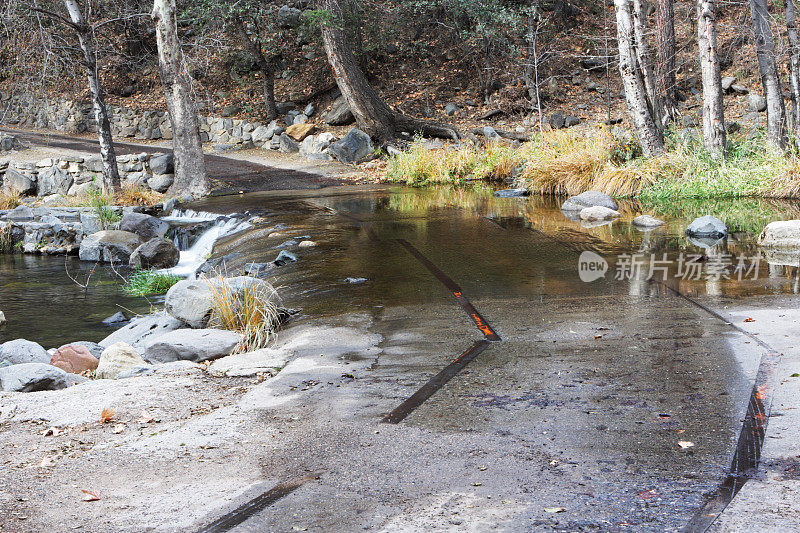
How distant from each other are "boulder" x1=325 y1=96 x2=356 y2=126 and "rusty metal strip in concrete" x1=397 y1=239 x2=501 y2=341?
45.7 ft

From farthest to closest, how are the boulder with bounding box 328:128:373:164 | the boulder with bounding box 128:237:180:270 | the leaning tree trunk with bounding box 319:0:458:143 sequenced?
the leaning tree trunk with bounding box 319:0:458:143
the boulder with bounding box 328:128:373:164
the boulder with bounding box 128:237:180:270

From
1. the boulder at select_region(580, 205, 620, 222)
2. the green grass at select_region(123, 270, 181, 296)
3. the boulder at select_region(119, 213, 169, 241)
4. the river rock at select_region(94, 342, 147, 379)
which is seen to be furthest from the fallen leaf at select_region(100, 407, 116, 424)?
the boulder at select_region(119, 213, 169, 241)

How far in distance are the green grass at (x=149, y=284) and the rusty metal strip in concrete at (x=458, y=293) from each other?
11.2 ft

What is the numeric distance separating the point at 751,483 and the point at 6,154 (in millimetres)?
21903

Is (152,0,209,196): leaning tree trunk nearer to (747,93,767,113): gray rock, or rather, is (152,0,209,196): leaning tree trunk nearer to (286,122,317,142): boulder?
(286,122,317,142): boulder

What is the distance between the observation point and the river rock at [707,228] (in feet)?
32.1

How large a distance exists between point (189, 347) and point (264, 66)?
1919 centimetres

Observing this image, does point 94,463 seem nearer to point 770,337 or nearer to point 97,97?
point 770,337

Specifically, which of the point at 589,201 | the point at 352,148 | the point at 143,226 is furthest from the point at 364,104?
the point at 589,201

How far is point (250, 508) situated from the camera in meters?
3.17

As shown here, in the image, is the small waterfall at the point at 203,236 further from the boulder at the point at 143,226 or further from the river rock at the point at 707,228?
the river rock at the point at 707,228

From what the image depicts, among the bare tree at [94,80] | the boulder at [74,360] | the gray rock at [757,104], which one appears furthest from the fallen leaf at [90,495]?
the gray rock at [757,104]

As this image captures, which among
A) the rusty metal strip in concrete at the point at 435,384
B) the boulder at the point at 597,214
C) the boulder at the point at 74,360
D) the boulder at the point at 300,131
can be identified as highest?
the boulder at the point at 300,131

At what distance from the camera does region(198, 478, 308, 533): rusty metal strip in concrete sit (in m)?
3.01
